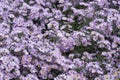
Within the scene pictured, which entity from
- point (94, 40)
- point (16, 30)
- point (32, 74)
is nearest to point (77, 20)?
point (94, 40)

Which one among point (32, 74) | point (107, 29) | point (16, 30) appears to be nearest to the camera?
point (32, 74)

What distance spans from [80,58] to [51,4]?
Result: 108 centimetres

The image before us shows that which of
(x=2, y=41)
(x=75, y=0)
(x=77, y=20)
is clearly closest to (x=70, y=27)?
(x=77, y=20)

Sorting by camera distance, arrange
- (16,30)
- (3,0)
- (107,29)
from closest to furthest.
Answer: (16,30), (107,29), (3,0)

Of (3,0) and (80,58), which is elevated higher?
(3,0)

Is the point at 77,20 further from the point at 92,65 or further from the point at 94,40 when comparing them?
the point at 92,65

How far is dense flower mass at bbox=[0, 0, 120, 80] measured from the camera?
438 centimetres

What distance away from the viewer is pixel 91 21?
5281 mm

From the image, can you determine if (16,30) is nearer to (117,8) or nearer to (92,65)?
(92,65)

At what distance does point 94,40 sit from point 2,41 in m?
1.14

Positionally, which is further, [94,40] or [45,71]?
[94,40]

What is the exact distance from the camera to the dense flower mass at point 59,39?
438cm

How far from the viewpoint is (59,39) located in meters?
4.82

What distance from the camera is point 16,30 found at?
4.75 meters
